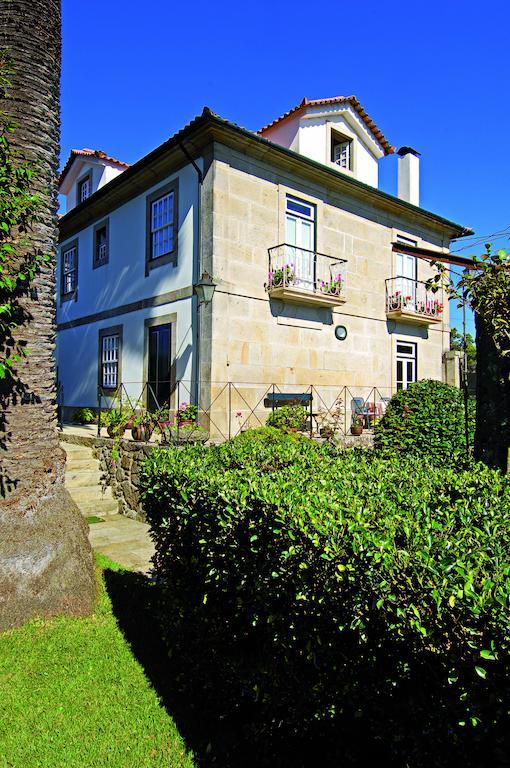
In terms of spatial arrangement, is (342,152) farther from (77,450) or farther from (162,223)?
(77,450)

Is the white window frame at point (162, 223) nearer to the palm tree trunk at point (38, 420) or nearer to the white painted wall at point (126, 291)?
the white painted wall at point (126, 291)

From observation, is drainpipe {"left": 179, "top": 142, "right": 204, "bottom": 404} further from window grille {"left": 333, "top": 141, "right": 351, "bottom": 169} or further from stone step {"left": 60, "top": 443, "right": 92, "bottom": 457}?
window grille {"left": 333, "top": 141, "right": 351, "bottom": 169}

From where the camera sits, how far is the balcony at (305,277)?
468 inches


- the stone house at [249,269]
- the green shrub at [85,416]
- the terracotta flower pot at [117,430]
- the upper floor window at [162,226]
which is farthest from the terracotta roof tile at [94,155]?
the terracotta flower pot at [117,430]

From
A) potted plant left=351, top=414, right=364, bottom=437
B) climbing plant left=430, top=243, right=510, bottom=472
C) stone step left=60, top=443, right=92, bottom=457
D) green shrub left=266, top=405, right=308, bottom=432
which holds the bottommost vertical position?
stone step left=60, top=443, right=92, bottom=457

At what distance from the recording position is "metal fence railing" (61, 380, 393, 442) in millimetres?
9430

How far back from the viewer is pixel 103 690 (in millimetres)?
3281

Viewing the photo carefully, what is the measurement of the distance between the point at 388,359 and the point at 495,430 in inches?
469

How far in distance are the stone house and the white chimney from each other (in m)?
0.06

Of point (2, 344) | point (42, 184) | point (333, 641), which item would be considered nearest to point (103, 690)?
point (333, 641)

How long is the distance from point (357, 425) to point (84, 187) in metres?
13.2

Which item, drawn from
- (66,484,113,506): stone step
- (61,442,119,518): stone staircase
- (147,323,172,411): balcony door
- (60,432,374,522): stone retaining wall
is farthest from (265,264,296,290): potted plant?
(66,484,113,506): stone step

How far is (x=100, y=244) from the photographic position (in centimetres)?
1571

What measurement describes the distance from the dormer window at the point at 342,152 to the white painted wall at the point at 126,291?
18.9 ft
